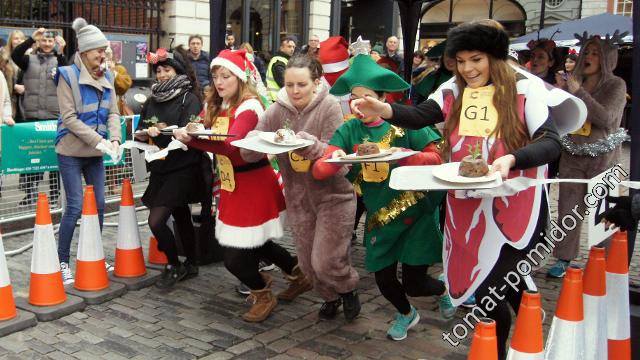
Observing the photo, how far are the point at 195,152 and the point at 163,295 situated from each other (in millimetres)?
1132

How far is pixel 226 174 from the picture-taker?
449 centimetres

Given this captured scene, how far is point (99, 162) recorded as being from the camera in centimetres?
537

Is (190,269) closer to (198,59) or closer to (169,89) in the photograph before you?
(169,89)

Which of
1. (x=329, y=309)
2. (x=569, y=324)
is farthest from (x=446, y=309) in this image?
(x=569, y=324)

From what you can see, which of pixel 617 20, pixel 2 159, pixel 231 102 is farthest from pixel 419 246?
pixel 617 20

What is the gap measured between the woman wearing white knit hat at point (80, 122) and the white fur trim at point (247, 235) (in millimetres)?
1294

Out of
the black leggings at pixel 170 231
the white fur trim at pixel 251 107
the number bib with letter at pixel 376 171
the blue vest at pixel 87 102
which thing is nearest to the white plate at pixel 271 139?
the number bib with letter at pixel 376 171

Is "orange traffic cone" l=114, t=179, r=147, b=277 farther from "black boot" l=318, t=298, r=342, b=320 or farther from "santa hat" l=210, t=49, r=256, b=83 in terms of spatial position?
"black boot" l=318, t=298, r=342, b=320

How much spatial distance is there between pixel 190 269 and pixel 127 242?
55cm

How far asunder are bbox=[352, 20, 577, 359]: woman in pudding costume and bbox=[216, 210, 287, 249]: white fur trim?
139 cm

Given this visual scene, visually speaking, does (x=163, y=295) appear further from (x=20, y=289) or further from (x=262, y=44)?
(x=262, y=44)

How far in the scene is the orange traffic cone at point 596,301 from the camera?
124 inches

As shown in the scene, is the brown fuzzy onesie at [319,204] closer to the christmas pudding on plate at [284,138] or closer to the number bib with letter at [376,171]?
the number bib with letter at [376,171]

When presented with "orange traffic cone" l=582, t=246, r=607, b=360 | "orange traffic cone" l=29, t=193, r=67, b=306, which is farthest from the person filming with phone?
"orange traffic cone" l=582, t=246, r=607, b=360
